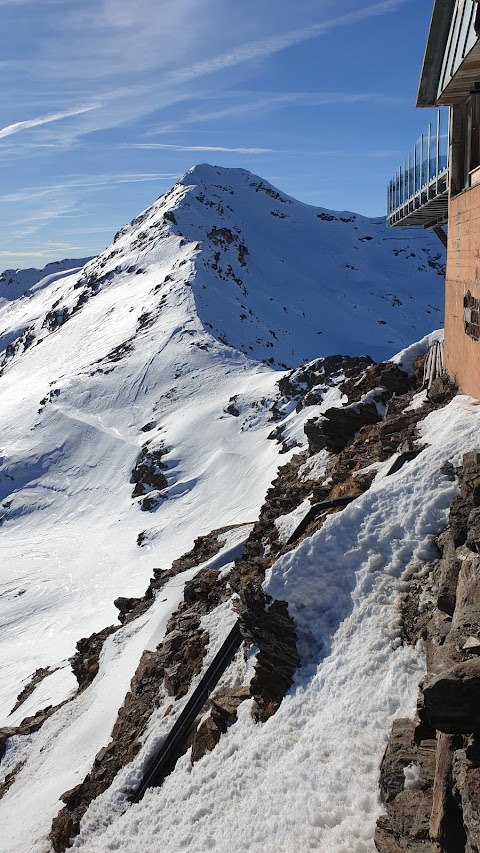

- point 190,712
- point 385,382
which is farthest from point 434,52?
point 190,712

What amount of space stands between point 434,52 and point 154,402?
47.3 m

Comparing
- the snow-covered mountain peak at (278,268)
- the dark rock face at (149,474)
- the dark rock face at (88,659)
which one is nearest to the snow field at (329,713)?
the dark rock face at (88,659)

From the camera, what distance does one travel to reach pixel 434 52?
13578mm

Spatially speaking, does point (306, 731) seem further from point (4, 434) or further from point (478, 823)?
point (4, 434)

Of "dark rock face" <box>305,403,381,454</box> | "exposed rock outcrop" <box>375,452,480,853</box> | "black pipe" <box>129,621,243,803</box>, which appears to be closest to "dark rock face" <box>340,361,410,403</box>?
"dark rock face" <box>305,403,381,454</box>

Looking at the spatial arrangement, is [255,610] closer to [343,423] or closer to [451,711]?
[451,711]

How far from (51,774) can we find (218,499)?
25.5 metres

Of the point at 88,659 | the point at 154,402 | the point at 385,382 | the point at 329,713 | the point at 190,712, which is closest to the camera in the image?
the point at 329,713

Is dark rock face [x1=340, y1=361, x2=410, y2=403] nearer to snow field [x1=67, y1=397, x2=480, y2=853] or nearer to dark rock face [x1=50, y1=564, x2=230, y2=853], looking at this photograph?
snow field [x1=67, y1=397, x2=480, y2=853]

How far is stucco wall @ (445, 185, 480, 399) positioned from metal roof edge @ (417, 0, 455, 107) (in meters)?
2.42

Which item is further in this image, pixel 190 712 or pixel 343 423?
pixel 343 423

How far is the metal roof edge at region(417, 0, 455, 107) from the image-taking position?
1281cm

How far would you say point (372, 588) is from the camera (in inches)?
404

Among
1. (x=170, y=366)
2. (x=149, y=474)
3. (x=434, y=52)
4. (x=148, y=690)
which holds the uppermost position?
(x=434, y=52)
